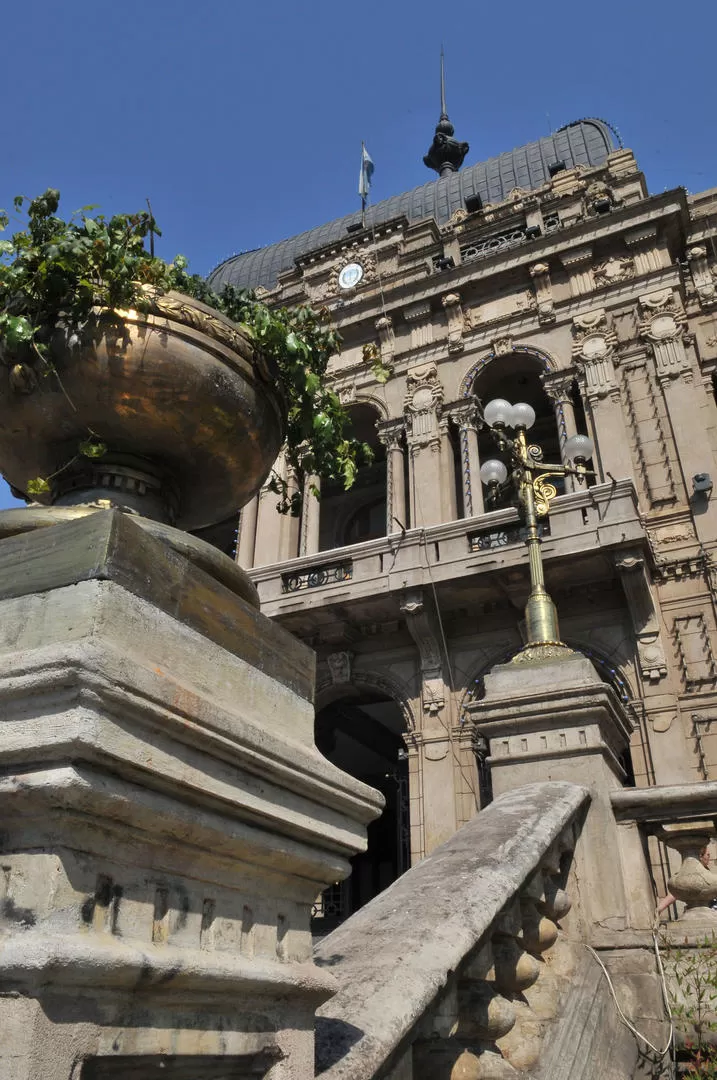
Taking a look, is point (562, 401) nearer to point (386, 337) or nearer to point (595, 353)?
point (595, 353)

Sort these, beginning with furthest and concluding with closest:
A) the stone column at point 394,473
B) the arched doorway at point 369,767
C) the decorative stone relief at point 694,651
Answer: the stone column at point 394,473 → the arched doorway at point 369,767 → the decorative stone relief at point 694,651

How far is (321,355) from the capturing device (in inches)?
124

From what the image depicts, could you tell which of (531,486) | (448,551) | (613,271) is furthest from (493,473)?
(613,271)

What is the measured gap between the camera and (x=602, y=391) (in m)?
15.4

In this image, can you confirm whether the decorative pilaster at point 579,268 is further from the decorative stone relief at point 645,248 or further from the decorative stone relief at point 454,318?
the decorative stone relief at point 454,318

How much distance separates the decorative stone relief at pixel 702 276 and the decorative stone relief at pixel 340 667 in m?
9.39

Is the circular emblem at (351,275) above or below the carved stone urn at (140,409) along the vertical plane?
above

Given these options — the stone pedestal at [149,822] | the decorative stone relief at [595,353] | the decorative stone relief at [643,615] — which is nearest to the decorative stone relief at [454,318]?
the decorative stone relief at [595,353]

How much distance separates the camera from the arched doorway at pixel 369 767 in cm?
1515

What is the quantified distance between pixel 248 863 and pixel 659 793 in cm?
355

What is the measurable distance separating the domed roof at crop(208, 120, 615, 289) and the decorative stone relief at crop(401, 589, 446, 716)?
1109cm

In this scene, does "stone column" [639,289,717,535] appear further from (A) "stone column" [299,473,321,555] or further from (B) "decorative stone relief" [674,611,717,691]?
(A) "stone column" [299,473,321,555]

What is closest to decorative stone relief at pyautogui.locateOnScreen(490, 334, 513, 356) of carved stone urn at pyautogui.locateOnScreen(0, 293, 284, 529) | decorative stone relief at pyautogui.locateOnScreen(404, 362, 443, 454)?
decorative stone relief at pyautogui.locateOnScreen(404, 362, 443, 454)

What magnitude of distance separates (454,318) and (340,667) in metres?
7.82
